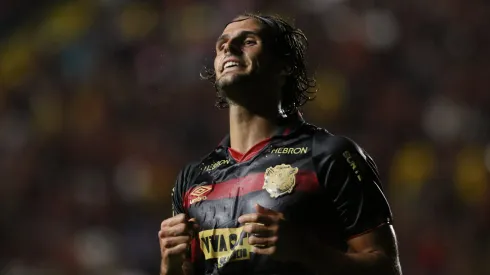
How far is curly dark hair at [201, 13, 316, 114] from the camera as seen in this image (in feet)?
10.0

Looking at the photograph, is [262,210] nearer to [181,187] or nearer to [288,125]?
[288,125]

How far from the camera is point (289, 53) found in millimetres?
3135

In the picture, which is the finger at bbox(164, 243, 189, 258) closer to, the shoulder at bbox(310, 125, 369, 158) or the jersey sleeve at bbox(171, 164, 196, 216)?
the jersey sleeve at bbox(171, 164, 196, 216)

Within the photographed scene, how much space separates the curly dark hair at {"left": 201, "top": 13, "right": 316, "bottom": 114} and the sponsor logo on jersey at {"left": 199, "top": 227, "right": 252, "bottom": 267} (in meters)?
0.58

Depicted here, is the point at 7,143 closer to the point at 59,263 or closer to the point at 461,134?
the point at 59,263

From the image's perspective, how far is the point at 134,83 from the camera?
7965mm

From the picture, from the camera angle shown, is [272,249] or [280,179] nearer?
[272,249]

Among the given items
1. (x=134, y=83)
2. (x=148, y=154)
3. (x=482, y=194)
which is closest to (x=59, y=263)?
(x=148, y=154)

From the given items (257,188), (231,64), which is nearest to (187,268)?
(257,188)

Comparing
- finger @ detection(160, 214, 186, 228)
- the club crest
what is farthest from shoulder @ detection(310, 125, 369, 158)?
finger @ detection(160, 214, 186, 228)

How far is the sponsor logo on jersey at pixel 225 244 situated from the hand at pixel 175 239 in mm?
77

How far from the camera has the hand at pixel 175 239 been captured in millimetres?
2592

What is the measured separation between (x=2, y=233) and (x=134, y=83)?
1932mm

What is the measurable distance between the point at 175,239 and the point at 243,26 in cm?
87
